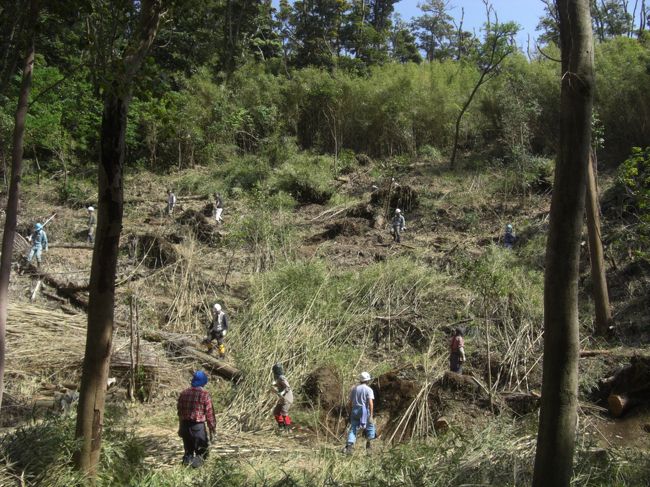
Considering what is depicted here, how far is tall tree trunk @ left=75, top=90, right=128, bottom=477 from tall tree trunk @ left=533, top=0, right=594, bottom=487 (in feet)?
10.8

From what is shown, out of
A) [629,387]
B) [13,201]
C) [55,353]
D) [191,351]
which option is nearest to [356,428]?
[191,351]

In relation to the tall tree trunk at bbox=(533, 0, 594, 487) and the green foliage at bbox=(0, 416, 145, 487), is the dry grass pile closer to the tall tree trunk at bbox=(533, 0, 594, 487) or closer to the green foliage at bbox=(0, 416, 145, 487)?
the green foliage at bbox=(0, 416, 145, 487)

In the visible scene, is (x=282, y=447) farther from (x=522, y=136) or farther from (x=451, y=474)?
(x=522, y=136)

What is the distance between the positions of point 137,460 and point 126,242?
519 inches

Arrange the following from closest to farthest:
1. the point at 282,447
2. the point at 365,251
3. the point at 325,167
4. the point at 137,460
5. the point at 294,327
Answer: the point at 137,460 → the point at 282,447 → the point at 294,327 → the point at 365,251 → the point at 325,167

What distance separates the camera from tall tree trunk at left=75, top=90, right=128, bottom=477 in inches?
206

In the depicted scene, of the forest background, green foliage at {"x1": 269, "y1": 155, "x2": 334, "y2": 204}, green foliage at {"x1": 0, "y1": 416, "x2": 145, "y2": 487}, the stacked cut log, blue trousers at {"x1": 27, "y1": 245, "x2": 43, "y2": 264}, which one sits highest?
the forest background

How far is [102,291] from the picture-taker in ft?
17.3

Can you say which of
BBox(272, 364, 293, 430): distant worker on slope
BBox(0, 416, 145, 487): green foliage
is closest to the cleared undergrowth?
BBox(0, 416, 145, 487): green foliage

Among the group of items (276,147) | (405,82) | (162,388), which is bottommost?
(162,388)

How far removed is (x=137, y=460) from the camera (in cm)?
614

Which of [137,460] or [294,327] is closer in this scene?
[137,460]

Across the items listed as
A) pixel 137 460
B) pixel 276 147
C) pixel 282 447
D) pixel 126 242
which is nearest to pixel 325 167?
pixel 276 147

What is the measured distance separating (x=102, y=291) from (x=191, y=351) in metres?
7.08
